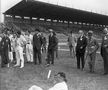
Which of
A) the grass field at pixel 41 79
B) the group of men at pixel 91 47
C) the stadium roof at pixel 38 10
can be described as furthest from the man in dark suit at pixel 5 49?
the stadium roof at pixel 38 10

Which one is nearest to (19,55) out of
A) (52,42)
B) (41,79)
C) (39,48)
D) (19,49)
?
(19,49)

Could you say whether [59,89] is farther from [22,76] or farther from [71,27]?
[71,27]

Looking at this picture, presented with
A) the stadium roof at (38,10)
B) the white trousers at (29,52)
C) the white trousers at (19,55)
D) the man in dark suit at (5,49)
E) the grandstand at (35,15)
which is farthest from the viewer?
the grandstand at (35,15)

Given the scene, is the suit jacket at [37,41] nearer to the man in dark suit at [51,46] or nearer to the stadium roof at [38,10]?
the man in dark suit at [51,46]

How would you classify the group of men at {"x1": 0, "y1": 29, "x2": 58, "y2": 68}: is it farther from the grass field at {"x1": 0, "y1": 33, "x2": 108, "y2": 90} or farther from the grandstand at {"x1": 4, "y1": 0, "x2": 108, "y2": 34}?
the grandstand at {"x1": 4, "y1": 0, "x2": 108, "y2": 34}

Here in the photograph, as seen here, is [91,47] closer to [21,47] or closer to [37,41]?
[37,41]

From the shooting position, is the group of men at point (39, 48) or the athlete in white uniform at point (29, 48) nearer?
the group of men at point (39, 48)

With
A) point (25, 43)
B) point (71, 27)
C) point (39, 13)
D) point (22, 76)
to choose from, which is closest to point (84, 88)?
point (22, 76)

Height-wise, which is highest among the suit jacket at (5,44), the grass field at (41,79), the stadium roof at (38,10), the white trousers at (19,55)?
the stadium roof at (38,10)

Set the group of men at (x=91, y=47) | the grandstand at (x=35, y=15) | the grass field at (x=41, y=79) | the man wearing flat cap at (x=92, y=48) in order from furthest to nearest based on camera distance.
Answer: the grandstand at (x=35, y=15) < the man wearing flat cap at (x=92, y=48) < the group of men at (x=91, y=47) < the grass field at (x=41, y=79)

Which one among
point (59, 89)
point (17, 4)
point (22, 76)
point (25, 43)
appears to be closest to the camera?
point (59, 89)

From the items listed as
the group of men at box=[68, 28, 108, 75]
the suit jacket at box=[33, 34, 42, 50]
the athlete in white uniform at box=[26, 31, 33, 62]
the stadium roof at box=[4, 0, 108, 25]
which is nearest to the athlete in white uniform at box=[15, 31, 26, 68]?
the suit jacket at box=[33, 34, 42, 50]

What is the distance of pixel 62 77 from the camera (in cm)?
493

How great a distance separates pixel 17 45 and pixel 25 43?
2.90ft
